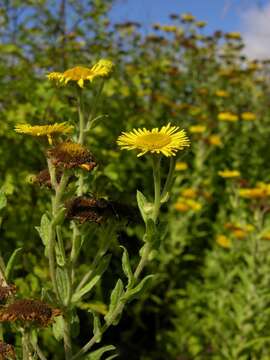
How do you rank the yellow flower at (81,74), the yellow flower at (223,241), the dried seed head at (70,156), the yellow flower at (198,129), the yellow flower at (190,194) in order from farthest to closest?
the yellow flower at (198,129) < the yellow flower at (190,194) < the yellow flower at (223,241) < the yellow flower at (81,74) < the dried seed head at (70,156)

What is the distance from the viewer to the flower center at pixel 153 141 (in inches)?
48.8

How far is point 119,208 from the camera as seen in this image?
133cm

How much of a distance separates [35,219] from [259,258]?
1.33 meters

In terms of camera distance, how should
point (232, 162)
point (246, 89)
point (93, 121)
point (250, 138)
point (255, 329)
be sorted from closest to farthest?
point (93, 121), point (255, 329), point (232, 162), point (250, 138), point (246, 89)

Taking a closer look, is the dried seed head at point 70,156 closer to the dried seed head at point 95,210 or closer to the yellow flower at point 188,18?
the dried seed head at point 95,210

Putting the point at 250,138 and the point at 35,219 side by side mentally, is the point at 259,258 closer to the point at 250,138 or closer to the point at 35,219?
the point at 35,219

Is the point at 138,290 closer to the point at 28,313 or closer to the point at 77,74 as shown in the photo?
the point at 28,313

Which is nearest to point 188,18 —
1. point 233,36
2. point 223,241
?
point 233,36

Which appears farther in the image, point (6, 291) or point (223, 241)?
point (223, 241)

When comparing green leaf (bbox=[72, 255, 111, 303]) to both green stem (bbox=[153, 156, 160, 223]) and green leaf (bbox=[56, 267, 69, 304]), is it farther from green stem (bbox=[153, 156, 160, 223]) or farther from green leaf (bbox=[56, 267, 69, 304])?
green stem (bbox=[153, 156, 160, 223])

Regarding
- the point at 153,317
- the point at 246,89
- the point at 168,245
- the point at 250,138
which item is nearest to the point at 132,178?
the point at 168,245

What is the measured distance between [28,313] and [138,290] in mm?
260

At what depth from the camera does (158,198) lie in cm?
123

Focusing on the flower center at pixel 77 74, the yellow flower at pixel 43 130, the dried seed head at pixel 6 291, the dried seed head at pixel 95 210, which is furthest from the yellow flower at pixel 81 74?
the dried seed head at pixel 6 291
